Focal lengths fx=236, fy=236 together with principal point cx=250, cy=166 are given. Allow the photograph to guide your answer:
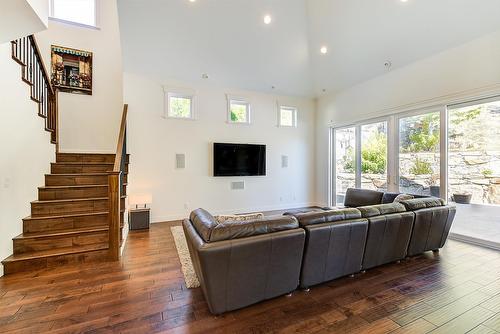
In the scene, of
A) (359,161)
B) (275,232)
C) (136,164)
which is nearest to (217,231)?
(275,232)

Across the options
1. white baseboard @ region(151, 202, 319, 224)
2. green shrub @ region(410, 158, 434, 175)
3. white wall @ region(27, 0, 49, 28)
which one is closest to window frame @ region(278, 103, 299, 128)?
white baseboard @ region(151, 202, 319, 224)

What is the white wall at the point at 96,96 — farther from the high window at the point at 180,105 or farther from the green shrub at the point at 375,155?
the green shrub at the point at 375,155

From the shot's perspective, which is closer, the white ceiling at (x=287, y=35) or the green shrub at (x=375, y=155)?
the white ceiling at (x=287, y=35)

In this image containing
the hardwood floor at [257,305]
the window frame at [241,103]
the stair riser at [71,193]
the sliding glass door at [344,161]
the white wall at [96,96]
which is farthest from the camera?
the sliding glass door at [344,161]

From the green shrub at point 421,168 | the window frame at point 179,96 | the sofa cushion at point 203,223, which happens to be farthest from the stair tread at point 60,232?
the green shrub at point 421,168

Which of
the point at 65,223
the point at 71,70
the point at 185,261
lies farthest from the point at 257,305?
the point at 71,70

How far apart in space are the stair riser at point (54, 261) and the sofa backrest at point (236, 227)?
1.86 m

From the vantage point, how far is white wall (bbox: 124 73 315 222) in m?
5.45

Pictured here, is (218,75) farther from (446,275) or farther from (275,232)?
(446,275)

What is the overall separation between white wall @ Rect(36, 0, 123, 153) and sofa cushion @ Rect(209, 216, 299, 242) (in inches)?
196

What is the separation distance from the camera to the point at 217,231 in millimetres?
2039

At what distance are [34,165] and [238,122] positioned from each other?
431 cm

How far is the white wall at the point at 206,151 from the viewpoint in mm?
5453

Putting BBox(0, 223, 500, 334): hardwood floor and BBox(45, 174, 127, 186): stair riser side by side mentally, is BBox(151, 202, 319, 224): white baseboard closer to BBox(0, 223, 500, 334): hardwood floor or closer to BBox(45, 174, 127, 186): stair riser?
BBox(45, 174, 127, 186): stair riser
